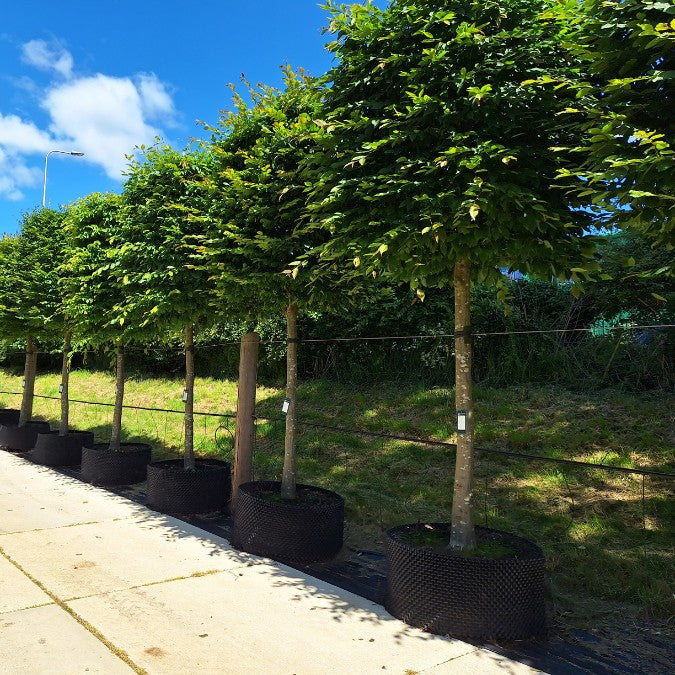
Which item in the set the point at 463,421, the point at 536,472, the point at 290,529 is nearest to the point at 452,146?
the point at 463,421

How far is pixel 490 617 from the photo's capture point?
3418mm

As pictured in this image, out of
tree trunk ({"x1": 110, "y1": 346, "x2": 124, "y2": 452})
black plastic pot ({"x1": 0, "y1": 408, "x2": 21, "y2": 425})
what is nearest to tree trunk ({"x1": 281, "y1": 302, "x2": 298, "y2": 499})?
tree trunk ({"x1": 110, "y1": 346, "x2": 124, "y2": 452})

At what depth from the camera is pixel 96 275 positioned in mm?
7562

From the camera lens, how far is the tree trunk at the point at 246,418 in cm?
662

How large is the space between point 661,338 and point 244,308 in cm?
532

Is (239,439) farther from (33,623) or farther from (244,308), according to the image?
(33,623)

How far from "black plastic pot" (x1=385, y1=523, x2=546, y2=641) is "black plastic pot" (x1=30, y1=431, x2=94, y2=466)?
7.65 meters

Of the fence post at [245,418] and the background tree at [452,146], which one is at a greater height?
the background tree at [452,146]

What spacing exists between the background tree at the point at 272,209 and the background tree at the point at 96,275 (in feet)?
7.83

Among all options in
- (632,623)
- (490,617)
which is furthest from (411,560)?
(632,623)

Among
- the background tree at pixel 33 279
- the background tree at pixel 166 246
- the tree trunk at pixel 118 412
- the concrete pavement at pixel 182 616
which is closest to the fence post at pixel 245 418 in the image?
the background tree at pixel 166 246

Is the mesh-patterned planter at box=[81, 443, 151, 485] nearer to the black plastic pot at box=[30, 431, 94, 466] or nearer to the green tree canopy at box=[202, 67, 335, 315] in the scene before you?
the black plastic pot at box=[30, 431, 94, 466]

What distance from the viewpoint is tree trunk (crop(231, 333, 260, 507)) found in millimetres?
6625

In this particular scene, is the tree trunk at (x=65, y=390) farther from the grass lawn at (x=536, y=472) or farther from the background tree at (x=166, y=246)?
the background tree at (x=166, y=246)
